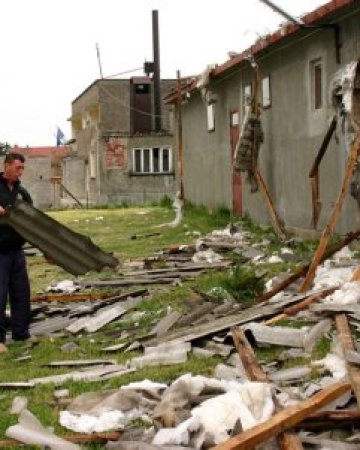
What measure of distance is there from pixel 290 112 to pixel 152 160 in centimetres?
3114

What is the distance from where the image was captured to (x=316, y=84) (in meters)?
15.9

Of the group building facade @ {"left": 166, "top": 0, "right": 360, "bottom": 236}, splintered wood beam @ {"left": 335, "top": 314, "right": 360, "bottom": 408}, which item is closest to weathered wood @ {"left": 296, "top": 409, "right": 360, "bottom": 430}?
splintered wood beam @ {"left": 335, "top": 314, "right": 360, "bottom": 408}

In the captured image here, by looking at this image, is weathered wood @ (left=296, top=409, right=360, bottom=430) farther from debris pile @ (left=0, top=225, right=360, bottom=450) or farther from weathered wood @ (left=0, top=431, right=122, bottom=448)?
weathered wood @ (left=0, top=431, right=122, bottom=448)

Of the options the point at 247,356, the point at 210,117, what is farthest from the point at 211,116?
the point at 247,356

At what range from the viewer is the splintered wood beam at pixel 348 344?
18.2 ft

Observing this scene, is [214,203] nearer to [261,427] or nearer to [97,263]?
[97,263]

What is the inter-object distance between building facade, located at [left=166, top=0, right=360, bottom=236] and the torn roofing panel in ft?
16.9

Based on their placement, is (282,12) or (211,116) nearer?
(282,12)

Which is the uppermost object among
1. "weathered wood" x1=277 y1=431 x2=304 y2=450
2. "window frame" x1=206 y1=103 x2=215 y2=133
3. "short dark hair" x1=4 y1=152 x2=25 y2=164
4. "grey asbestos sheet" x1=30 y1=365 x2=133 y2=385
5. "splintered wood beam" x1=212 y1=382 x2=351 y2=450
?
"window frame" x1=206 y1=103 x2=215 y2=133

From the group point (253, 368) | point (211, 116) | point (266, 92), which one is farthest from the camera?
point (211, 116)

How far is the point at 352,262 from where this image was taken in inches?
441

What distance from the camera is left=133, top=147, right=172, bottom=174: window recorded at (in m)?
47.7

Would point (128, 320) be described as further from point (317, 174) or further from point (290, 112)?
point (290, 112)

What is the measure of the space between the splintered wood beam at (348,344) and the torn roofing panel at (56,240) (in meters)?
3.66
